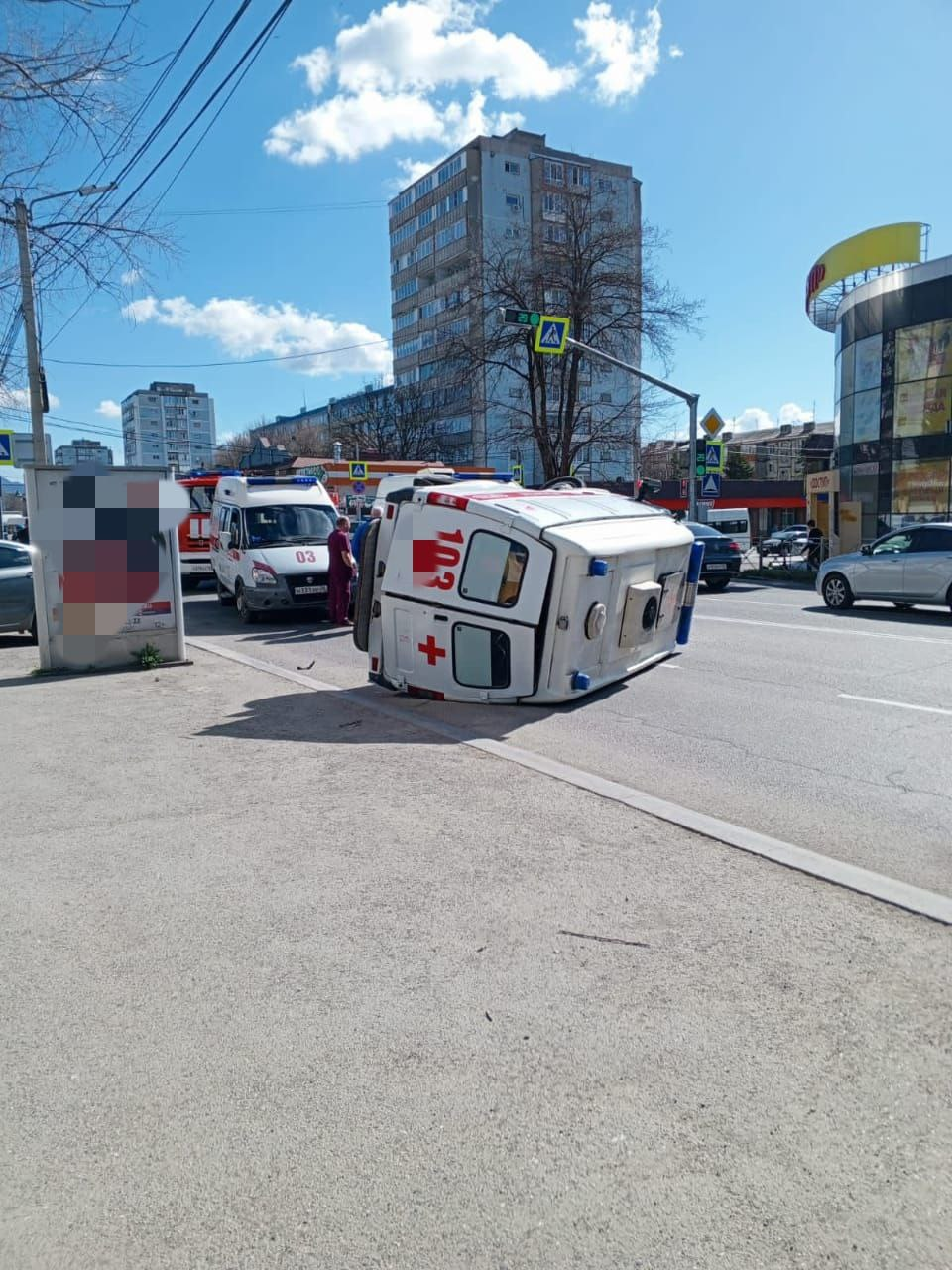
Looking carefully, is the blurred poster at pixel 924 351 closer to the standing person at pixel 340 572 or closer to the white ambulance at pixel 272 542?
the white ambulance at pixel 272 542

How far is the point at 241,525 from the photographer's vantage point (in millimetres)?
16031

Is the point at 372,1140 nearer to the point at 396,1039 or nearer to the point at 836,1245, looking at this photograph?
the point at 396,1039

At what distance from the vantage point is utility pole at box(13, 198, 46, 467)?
8.70m

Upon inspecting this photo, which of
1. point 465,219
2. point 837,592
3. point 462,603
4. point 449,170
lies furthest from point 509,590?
point 449,170

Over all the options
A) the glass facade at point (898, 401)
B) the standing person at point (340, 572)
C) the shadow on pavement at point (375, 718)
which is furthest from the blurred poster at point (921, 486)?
the shadow on pavement at point (375, 718)

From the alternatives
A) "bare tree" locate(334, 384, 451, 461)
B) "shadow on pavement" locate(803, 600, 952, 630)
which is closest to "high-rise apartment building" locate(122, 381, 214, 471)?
"bare tree" locate(334, 384, 451, 461)

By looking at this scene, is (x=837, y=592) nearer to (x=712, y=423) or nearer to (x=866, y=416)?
(x=712, y=423)

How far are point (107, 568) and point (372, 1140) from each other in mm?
9007

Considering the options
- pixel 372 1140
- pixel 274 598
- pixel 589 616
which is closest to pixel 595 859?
pixel 372 1140

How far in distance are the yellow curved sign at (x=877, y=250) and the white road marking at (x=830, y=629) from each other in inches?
1105

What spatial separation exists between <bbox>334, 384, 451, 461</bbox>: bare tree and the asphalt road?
43.7m

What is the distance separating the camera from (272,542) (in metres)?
15.8

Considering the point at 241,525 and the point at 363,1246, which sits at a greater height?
the point at 241,525

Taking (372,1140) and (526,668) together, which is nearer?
(372,1140)
